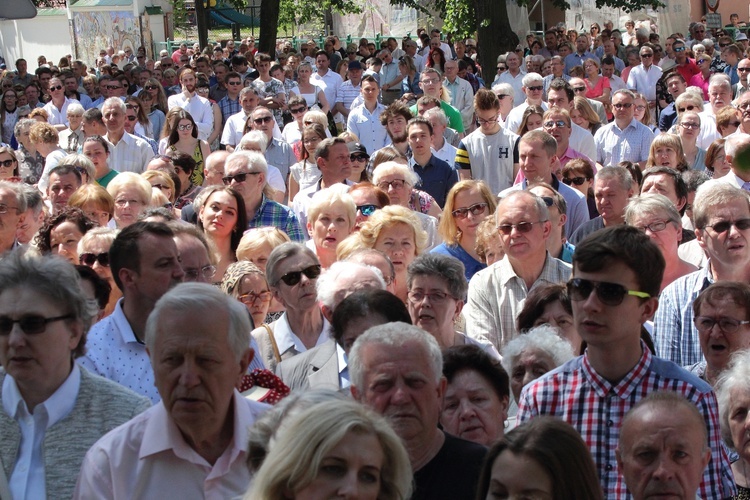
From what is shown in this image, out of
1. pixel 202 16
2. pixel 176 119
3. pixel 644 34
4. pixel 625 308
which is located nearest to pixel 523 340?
pixel 625 308

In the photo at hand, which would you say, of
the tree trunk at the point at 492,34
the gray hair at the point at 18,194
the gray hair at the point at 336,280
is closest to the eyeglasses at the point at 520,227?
the gray hair at the point at 336,280

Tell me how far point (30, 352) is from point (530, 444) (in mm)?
1731

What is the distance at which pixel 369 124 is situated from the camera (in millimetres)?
13953

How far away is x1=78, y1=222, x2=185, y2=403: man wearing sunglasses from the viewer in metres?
4.62

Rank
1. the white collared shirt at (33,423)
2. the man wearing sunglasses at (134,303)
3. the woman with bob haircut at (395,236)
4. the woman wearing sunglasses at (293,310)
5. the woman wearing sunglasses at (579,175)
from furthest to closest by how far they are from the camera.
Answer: the woman wearing sunglasses at (579,175), the woman with bob haircut at (395,236), the woman wearing sunglasses at (293,310), the man wearing sunglasses at (134,303), the white collared shirt at (33,423)

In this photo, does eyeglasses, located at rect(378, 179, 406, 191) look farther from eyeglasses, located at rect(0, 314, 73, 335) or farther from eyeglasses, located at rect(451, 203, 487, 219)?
eyeglasses, located at rect(0, 314, 73, 335)

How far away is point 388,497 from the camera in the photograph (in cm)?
299

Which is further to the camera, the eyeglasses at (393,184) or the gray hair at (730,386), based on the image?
the eyeglasses at (393,184)

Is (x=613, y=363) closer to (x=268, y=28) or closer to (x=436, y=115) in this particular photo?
(x=436, y=115)

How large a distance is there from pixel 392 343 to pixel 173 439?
0.79 metres

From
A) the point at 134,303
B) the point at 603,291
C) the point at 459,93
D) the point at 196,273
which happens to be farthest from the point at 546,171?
the point at 459,93

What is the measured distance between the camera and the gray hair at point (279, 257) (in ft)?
18.7

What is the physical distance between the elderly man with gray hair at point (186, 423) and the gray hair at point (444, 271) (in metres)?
1.97

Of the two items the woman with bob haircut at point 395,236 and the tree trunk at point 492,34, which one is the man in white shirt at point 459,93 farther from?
the woman with bob haircut at point 395,236
